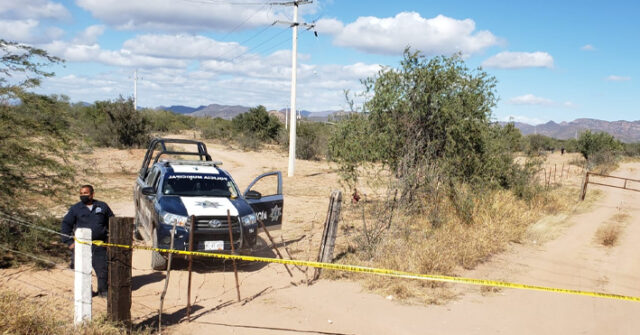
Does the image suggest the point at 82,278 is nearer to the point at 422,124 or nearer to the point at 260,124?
the point at 422,124

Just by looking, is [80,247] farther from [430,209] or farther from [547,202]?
[547,202]

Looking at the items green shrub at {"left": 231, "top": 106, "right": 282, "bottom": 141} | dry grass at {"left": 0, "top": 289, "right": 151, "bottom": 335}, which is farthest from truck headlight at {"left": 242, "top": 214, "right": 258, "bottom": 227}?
green shrub at {"left": 231, "top": 106, "right": 282, "bottom": 141}

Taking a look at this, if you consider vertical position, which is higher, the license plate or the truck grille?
the truck grille

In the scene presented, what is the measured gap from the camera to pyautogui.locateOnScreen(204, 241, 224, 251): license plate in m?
7.85

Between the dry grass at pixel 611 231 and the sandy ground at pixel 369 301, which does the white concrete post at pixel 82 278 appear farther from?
the dry grass at pixel 611 231

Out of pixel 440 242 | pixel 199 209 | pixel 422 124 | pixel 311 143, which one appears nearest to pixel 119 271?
pixel 199 209

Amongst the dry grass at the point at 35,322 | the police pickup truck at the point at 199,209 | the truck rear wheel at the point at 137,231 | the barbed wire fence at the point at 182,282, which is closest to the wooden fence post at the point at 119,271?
the dry grass at the point at 35,322

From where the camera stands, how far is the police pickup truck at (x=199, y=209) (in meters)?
7.89

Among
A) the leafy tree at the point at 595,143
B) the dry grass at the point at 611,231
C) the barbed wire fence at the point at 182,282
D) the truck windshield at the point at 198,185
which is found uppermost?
the leafy tree at the point at 595,143

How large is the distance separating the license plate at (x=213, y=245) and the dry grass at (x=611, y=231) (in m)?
8.65

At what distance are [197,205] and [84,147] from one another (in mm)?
2678

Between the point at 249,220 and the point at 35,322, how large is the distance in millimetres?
4069

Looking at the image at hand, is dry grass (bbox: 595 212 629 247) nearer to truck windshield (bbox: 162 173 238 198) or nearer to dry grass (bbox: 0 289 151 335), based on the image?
truck windshield (bbox: 162 173 238 198)

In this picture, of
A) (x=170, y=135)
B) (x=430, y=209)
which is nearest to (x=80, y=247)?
(x=430, y=209)
